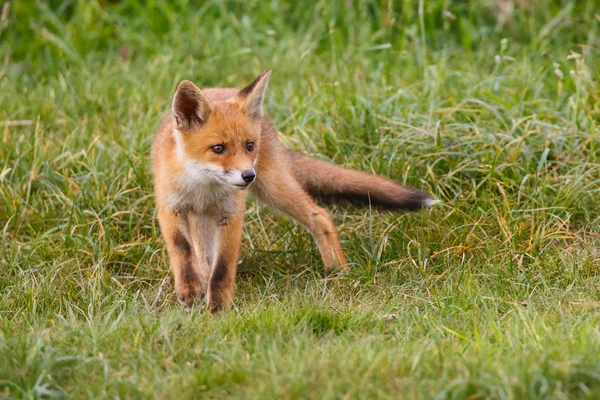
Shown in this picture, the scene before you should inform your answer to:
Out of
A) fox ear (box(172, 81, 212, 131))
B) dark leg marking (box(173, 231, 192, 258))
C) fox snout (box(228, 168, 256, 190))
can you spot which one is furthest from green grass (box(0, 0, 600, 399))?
fox ear (box(172, 81, 212, 131))

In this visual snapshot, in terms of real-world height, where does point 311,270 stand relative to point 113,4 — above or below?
below

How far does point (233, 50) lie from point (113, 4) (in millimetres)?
1678

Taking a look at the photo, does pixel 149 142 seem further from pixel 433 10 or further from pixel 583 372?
pixel 583 372

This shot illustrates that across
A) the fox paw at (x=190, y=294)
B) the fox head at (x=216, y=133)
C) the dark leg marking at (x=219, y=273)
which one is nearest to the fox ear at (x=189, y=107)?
the fox head at (x=216, y=133)

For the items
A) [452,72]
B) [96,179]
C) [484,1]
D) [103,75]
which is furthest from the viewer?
[484,1]

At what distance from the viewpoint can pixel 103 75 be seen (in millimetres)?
7066

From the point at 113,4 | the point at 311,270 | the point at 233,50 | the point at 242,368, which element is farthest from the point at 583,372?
the point at 113,4

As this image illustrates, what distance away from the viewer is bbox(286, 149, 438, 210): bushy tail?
496 centimetres

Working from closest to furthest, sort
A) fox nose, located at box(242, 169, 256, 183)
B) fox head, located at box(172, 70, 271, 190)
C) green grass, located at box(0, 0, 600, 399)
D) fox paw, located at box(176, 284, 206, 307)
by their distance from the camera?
green grass, located at box(0, 0, 600, 399), fox nose, located at box(242, 169, 256, 183), fox head, located at box(172, 70, 271, 190), fox paw, located at box(176, 284, 206, 307)

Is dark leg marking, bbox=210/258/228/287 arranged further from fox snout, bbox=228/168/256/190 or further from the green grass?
fox snout, bbox=228/168/256/190

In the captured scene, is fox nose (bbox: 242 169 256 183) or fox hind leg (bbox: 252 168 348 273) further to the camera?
fox hind leg (bbox: 252 168 348 273)

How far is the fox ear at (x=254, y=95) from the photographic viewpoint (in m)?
4.66

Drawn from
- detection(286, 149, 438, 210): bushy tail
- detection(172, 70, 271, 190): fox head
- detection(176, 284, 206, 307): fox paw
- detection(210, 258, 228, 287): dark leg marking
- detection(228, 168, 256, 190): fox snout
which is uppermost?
detection(172, 70, 271, 190): fox head

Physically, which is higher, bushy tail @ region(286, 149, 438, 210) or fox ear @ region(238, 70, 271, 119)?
fox ear @ region(238, 70, 271, 119)
